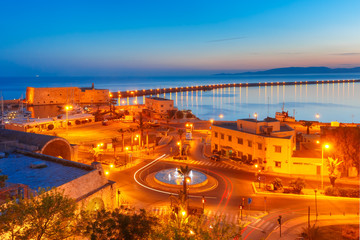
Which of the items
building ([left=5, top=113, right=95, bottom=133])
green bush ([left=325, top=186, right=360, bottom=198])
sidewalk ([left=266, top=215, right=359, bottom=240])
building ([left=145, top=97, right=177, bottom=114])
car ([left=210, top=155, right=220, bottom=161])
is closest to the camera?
sidewalk ([left=266, top=215, right=359, bottom=240])

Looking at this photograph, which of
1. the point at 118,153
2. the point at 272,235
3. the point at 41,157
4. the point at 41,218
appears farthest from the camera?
the point at 118,153

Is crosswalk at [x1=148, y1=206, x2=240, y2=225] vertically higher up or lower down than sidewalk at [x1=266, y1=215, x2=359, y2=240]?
higher up

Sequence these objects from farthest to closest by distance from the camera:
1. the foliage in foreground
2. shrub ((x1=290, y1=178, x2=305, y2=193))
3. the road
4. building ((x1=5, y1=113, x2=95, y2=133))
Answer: building ((x1=5, y1=113, x2=95, y2=133)) → shrub ((x1=290, y1=178, x2=305, y2=193)) → the road → the foliage in foreground

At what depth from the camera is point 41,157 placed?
23.1 m

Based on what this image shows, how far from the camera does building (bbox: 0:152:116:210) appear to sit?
56.3 ft

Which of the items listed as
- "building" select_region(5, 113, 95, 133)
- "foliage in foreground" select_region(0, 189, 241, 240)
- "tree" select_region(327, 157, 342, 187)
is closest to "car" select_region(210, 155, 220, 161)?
"tree" select_region(327, 157, 342, 187)

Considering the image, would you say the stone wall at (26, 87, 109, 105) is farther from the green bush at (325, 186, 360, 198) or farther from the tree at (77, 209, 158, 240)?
the tree at (77, 209, 158, 240)

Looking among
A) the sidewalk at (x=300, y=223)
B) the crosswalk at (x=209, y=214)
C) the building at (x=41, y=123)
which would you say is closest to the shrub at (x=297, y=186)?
the sidewalk at (x=300, y=223)

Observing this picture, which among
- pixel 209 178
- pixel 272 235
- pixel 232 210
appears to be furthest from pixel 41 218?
pixel 209 178

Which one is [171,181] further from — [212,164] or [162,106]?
[162,106]

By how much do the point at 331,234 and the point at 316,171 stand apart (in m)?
12.9

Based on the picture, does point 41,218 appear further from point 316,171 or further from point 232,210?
point 316,171

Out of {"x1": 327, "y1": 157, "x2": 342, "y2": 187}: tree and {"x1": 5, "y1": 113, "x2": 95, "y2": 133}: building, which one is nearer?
{"x1": 327, "y1": 157, "x2": 342, "y2": 187}: tree

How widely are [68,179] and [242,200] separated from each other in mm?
11862
